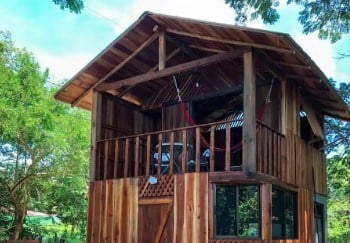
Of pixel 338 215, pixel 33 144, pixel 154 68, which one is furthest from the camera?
pixel 338 215

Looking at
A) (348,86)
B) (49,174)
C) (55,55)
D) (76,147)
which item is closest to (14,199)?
(49,174)

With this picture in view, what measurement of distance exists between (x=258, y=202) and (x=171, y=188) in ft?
5.92

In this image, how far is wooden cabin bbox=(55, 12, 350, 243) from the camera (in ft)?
30.3

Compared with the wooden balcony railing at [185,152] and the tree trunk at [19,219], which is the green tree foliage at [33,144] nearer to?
the tree trunk at [19,219]

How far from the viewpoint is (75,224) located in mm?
20625

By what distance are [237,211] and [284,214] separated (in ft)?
4.86

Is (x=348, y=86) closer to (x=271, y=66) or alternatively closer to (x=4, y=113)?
(x=271, y=66)

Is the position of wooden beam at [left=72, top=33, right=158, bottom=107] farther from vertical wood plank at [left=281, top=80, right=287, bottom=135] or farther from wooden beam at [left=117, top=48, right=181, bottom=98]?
vertical wood plank at [left=281, top=80, right=287, bottom=135]

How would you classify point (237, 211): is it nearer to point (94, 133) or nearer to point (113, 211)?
point (113, 211)

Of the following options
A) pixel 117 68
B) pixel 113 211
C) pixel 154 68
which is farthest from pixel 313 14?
pixel 113 211

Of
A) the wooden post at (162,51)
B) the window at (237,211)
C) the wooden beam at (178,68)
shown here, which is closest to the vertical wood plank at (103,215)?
the wooden beam at (178,68)

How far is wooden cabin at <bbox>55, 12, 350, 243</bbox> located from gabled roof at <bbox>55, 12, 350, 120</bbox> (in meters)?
0.03

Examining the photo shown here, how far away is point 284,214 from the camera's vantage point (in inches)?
402

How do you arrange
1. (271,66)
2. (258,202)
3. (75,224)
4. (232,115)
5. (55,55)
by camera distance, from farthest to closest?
1. (55,55)
2. (75,224)
3. (232,115)
4. (271,66)
5. (258,202)
